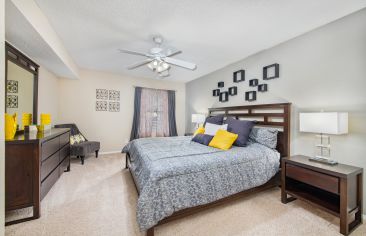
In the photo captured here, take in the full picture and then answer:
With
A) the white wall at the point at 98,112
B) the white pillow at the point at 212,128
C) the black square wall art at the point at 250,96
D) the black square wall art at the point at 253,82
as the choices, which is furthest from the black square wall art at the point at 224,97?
the white wall at the point at 98,112

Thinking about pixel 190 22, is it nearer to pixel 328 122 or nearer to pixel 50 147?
pixel 328 122

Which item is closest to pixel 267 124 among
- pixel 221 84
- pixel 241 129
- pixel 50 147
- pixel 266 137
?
pixel 266 137

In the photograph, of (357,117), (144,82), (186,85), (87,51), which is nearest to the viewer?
(357,117)

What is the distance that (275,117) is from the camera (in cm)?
275

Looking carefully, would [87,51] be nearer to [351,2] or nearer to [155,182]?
[155,182]

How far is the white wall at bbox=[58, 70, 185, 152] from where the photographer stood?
420 cm

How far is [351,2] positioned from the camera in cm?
174

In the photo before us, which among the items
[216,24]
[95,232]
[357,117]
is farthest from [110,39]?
[357,117]

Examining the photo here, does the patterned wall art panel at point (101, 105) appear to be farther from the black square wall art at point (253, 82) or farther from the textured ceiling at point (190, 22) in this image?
the black square wall art at point (253, 82)

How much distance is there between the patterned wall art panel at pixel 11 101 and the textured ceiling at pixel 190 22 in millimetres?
1161

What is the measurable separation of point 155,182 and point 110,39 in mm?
2429

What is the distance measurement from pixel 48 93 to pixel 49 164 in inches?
81.7

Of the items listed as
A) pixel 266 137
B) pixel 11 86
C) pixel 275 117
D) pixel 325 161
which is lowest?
pixel 325 161

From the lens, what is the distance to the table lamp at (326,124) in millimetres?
1737
